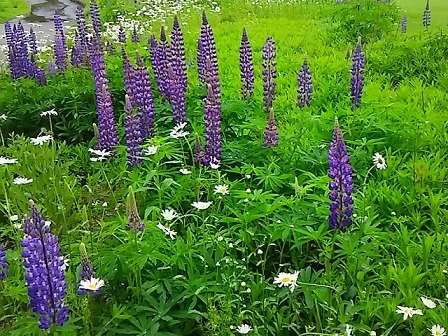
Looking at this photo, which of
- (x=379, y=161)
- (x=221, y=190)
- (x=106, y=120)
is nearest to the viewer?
(x=221, y=190)

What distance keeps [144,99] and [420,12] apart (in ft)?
27.3

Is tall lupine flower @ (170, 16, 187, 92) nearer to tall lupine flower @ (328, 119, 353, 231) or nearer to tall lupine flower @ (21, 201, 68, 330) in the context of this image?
tall lupine flower @ (328, 119, 353, 231)

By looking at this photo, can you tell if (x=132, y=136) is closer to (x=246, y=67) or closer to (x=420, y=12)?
(x=246, y=67)

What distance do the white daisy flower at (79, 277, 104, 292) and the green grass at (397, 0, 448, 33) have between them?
A: 7.96 m

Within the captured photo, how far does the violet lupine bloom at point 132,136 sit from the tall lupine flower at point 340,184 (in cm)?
147

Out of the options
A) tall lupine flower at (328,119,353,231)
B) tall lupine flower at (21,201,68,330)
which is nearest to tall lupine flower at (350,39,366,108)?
tall lupine flower at (328,119,353,231)

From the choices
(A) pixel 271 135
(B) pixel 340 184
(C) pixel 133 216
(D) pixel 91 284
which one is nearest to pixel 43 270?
(D) pixel 91 284

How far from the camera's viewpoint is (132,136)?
148 inches

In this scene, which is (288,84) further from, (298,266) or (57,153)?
(298,266)

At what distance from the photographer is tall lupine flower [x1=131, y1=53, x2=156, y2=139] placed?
4.12 meters

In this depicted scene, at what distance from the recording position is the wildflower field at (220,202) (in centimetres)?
255

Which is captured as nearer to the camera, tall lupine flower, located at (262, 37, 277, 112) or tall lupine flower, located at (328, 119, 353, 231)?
tall lupine flower, located at (328, 119, 353, 231)

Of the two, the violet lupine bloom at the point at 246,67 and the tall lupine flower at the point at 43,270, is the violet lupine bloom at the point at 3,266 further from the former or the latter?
the violet lupine bloom at the point at 246,67

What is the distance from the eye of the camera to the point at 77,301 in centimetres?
277
